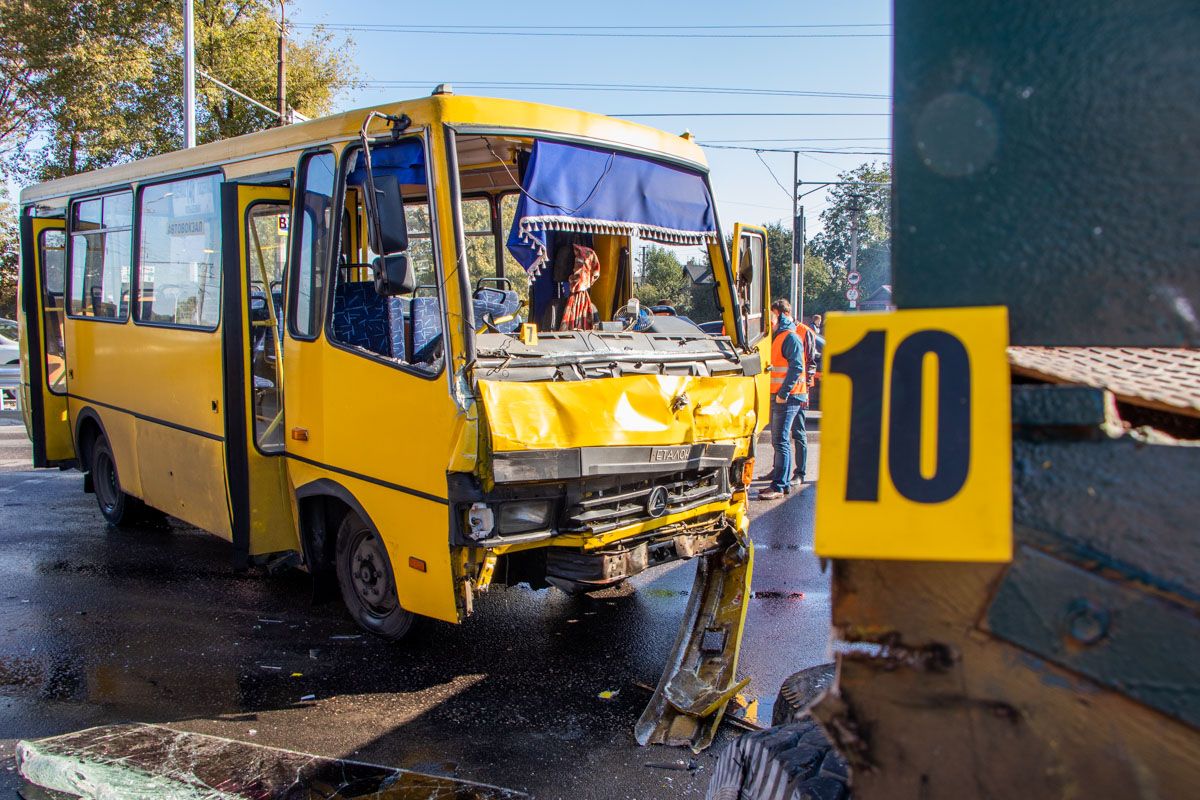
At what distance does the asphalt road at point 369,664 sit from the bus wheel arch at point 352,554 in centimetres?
21

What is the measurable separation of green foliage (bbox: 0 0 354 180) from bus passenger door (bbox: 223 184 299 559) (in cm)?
1770

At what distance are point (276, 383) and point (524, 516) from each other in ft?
8.16

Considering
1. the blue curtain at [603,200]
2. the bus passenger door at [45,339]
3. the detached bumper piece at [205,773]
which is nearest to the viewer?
the detached bumper piece at [205,773]

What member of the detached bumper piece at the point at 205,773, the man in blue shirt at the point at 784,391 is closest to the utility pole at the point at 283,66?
the man in blue shirt at the point at 784,391

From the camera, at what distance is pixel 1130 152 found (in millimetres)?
1142

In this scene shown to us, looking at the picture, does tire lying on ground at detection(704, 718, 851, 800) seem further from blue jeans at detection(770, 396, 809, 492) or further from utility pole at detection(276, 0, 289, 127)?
utility pole at detection(276, 0, 289, 127)

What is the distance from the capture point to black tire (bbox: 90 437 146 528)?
8.03 m

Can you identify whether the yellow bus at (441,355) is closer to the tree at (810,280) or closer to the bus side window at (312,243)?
the bus side window at (312,243)

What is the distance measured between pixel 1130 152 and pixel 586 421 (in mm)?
3422

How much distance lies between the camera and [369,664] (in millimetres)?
5105

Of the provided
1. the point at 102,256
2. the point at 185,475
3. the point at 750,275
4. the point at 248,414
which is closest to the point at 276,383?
the point at 248,414

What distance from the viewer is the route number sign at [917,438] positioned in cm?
111

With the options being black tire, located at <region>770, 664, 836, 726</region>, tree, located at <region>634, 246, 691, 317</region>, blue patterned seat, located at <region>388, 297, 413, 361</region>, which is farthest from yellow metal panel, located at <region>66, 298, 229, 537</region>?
black tire, located at <region>770, 664, 836, 726</region>

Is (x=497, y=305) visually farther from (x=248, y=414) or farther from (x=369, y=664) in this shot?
(x=369, y=664)
